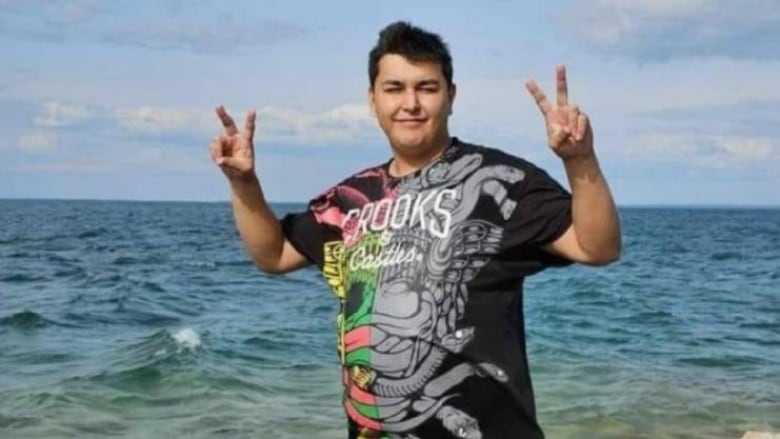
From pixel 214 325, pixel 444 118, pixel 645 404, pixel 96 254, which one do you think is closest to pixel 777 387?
pixel 645 404

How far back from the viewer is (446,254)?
→ 3400 millimetres

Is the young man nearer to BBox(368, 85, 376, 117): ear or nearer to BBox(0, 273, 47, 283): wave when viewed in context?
BBox(368, 85, 376, 117): ear

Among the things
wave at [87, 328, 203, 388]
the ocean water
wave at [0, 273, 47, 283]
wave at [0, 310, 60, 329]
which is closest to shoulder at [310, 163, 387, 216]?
the ocean water

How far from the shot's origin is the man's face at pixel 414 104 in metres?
3.57

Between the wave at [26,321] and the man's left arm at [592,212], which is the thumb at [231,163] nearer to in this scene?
the man's left arm at [592,212]

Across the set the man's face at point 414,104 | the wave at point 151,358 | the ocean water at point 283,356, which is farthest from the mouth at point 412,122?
the wave at point 151,358

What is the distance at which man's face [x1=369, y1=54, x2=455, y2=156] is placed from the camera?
357 cm

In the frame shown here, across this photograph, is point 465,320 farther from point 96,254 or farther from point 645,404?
point 96,254

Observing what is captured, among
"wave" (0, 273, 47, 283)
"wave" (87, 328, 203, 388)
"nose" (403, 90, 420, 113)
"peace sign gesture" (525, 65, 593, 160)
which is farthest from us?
"wave" (0, 273, 47, 283)

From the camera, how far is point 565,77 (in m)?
3.21

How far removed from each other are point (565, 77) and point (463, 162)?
18.7 inches

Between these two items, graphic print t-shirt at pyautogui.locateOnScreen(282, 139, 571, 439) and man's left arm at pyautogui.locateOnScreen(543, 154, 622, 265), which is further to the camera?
graphic print t-shirt at pyautogui.locateOnScreen(282, 139, 571, 439)

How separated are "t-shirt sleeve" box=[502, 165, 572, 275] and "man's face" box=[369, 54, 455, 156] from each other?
33 cm

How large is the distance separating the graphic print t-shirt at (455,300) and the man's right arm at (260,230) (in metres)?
0.49
